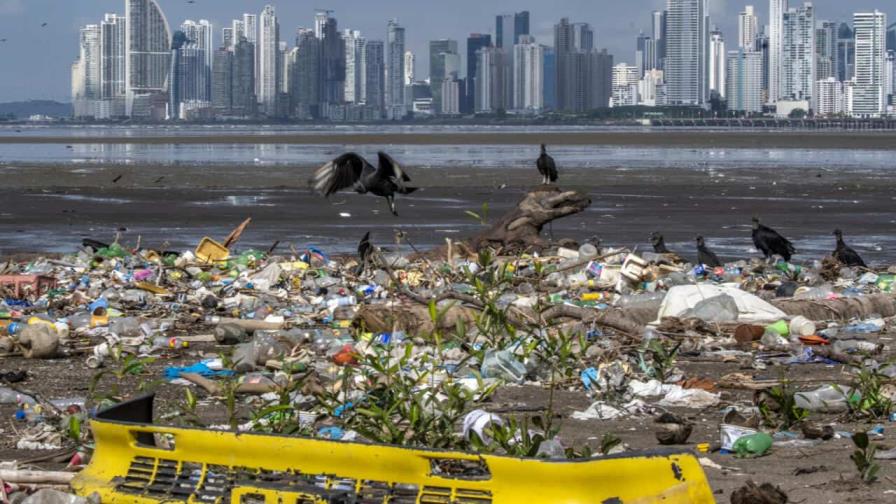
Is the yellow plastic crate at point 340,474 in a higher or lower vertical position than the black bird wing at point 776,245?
lower

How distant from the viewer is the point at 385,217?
20578 mm

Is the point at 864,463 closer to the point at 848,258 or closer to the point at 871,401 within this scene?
the point at 871,401

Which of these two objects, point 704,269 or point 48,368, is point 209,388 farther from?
point 704,269

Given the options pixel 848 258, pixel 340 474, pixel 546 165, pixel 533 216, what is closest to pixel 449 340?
pixel 340 474

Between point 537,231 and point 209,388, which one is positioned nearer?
point 209,388

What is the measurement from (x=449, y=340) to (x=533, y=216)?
18.9 feet

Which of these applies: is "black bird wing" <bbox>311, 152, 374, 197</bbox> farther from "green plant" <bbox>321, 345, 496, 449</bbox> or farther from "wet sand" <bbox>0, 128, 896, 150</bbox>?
"wet sand" <bbox>0, 128, 896, 150</bbox>

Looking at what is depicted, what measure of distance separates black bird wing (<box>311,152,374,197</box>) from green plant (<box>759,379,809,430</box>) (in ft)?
18.2

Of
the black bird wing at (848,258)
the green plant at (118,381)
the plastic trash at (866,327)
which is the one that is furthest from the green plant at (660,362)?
the black bird wing at (848,258)

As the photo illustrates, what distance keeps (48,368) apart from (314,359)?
153cm

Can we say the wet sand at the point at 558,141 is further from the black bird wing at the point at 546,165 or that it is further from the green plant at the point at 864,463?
the green plant at the point at 864,463

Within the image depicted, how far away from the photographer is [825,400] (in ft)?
21.8

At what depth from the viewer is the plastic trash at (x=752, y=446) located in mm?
5602

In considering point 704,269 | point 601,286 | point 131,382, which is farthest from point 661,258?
point 131,382
